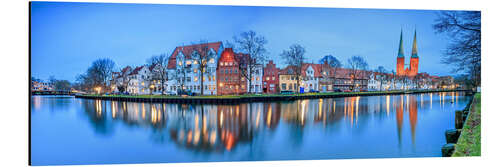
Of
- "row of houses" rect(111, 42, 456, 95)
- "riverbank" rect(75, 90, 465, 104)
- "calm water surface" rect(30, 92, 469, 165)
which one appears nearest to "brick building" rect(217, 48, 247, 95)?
"row of houses" rect(111, 42, 456, 95)

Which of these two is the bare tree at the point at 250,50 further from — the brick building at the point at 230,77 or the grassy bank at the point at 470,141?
the grassy bank at the point at 470,141

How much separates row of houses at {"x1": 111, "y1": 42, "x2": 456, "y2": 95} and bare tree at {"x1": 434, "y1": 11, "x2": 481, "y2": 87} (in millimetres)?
5842

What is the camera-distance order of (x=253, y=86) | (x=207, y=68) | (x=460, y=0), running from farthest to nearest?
(x=207, y=68) < (x=253, y=86) < (x=460, y=0)

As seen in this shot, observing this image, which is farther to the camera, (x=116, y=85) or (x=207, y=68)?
(x=116, y=85)

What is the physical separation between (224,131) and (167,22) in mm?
3366

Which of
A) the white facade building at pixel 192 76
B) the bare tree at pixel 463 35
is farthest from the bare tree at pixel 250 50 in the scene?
the bare tree at pixel 463 35

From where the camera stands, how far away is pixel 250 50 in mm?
10352

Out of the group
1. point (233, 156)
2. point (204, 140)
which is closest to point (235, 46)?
point (204, 140)

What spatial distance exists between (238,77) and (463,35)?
929 centimetres

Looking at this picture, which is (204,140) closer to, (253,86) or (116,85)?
(253,86)

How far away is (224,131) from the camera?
6969mm

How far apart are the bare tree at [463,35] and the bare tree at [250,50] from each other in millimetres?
4763

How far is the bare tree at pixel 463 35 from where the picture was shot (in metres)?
5.83

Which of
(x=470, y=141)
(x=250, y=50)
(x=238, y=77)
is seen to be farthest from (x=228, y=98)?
(x=470, y=141)
